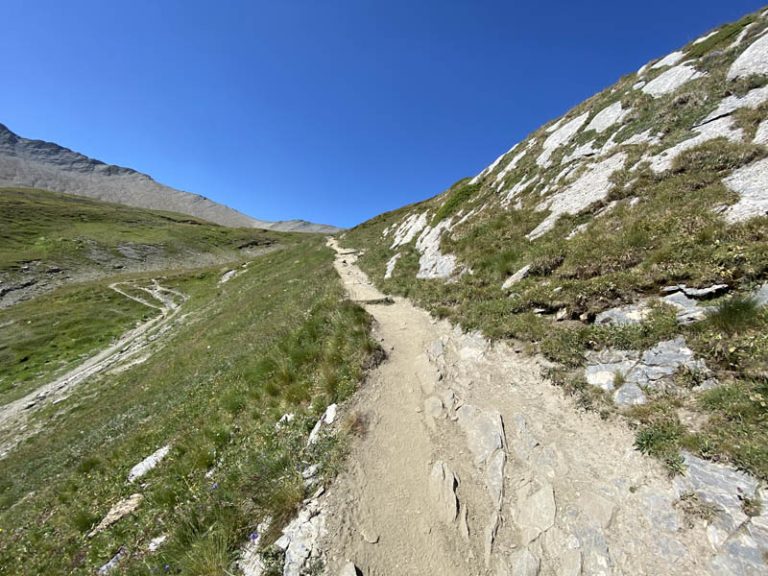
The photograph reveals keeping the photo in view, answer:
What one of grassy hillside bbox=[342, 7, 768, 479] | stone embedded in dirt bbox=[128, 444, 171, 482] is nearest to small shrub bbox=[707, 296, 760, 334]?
grassy hillside bbox=[342, 7, 768, 479]

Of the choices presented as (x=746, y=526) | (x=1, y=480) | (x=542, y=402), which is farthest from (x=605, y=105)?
(x=1, y=480)

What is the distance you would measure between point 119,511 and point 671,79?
33919mm

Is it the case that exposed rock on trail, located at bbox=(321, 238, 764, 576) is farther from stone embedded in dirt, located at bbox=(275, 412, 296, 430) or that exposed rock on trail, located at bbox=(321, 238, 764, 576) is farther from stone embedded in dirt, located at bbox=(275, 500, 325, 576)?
stone embedded in dirt, located at bbox=(275, 412, 296, 430)

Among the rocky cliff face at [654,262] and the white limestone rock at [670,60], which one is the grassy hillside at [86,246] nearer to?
the rocky cliff face at [654,262]

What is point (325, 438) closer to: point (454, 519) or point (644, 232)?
point (454, 519)

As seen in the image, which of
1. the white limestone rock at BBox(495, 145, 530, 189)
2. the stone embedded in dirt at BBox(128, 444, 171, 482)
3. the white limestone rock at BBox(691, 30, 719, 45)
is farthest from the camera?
the white limestone rock at BBox(495, 145, 530, 189)

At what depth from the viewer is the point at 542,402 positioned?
25.0 feet

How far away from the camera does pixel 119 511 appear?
8758 millimetres

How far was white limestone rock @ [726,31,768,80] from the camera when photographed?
15352 millimetres

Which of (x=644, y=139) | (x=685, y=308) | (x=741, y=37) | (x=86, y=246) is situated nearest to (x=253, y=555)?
(x=685, y=308)

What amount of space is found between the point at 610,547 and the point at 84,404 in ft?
110

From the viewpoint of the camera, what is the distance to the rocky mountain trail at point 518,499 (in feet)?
15.0

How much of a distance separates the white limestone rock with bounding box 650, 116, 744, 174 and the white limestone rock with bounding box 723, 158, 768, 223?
300cm

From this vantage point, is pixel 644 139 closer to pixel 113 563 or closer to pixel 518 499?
pixel 518 499
